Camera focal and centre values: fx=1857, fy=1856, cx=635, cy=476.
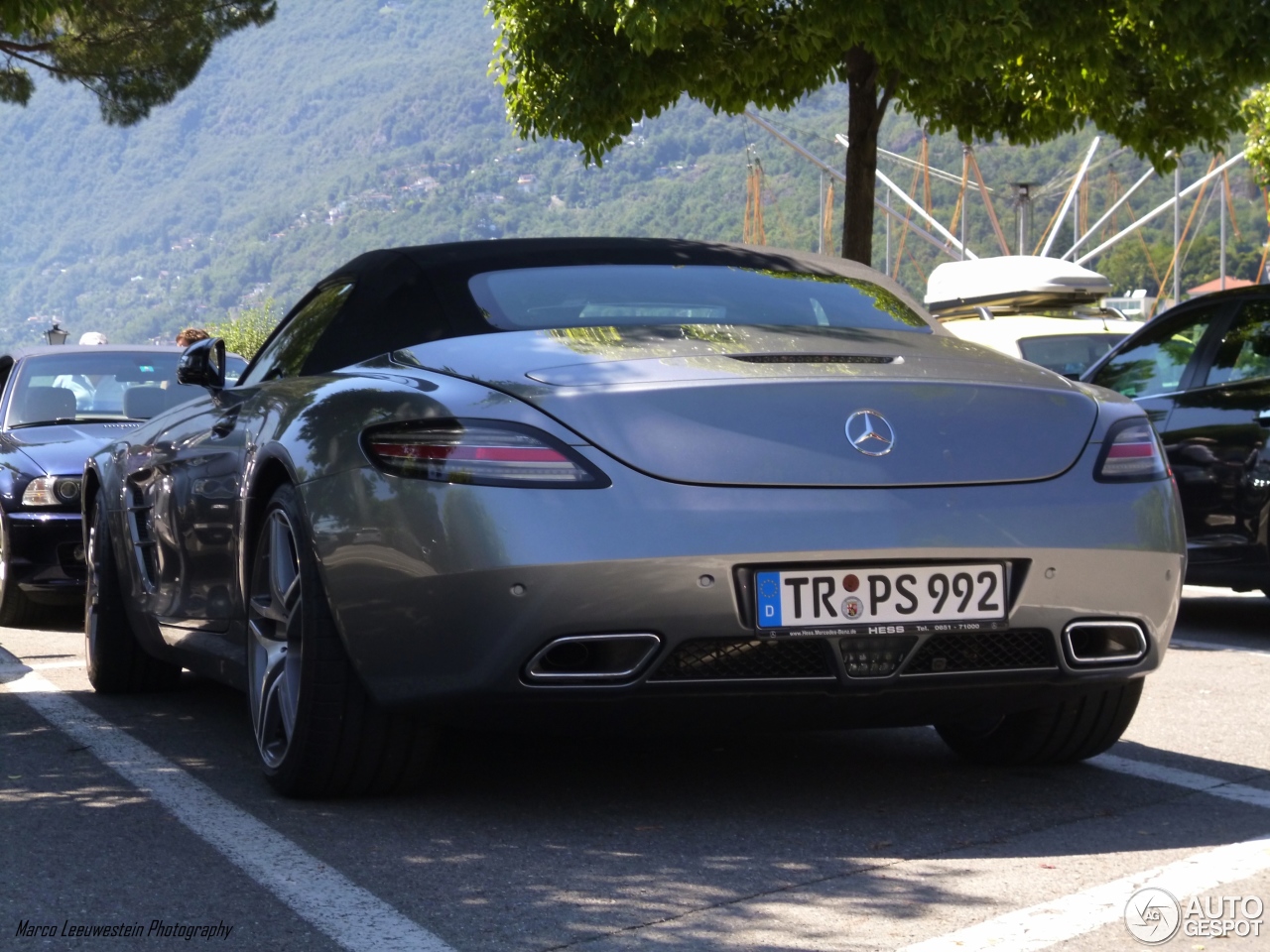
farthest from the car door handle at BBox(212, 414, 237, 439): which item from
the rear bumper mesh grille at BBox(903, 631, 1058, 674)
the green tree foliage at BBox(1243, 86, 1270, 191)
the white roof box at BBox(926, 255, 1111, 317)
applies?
the white roof box at BBox(926, 255, 1111, 317)

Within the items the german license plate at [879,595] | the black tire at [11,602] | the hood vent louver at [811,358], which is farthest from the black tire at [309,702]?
the black tire at [11,602]

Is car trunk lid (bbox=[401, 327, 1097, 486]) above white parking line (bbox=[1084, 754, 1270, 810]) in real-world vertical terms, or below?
above

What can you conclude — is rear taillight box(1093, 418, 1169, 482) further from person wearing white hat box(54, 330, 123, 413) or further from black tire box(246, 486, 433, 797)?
person wearing white hat box(54, 330, 123, 413)

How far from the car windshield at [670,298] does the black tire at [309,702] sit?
0.76m

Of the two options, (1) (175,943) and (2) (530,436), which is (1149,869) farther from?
(1) (175,943)

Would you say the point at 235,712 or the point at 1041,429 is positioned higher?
the point at 1041,429

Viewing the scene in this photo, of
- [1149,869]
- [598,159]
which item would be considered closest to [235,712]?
[1149,869]

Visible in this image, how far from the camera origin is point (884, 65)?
12227 millimetres

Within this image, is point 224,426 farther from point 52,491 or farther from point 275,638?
point 52,491

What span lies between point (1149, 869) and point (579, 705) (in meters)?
1.22

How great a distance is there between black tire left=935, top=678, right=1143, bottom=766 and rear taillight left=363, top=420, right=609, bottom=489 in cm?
153

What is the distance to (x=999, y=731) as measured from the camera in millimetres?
4918

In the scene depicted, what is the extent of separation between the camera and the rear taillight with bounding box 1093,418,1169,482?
4.20m

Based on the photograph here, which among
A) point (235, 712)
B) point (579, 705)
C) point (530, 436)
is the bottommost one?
point (235, 712)
